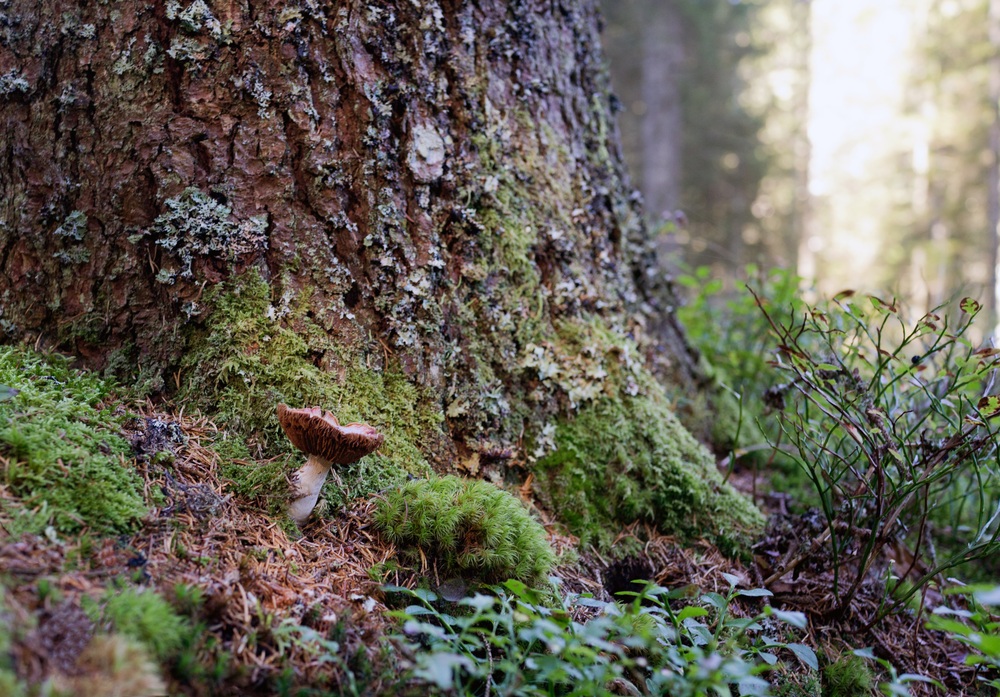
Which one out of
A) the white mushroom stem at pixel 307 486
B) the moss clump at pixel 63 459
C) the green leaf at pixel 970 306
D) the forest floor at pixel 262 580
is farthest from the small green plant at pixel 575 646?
the green leaf at pixel 970 306

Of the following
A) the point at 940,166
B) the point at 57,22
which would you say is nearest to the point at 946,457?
the point at 57,22

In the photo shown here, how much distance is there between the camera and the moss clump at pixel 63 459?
1.51 m

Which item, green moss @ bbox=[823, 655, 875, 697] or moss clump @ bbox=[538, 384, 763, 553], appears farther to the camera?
moss clump @ bbox=[538, 384, 763, 553]

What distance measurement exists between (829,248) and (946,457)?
2633cm

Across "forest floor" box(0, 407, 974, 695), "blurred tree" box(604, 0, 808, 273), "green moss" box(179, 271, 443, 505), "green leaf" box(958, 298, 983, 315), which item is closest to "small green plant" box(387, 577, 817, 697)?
"forest floor" box(0, 407, 974, 695)

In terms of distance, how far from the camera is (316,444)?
1.76 m

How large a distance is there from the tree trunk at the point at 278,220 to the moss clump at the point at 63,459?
262mm

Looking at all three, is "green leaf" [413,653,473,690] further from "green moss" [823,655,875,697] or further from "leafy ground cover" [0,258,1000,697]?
"green moss" [823,655,875,697]

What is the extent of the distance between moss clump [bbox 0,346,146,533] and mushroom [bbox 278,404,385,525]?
1.41 ft

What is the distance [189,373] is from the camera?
2.10 metres

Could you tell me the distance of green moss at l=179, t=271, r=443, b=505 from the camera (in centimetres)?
205

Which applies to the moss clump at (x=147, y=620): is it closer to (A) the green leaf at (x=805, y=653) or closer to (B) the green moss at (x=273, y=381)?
(B) the green moss at (x=273, y=381)

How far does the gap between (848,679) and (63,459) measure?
256 cm

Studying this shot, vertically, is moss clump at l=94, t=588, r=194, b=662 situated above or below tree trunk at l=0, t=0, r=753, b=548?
below
